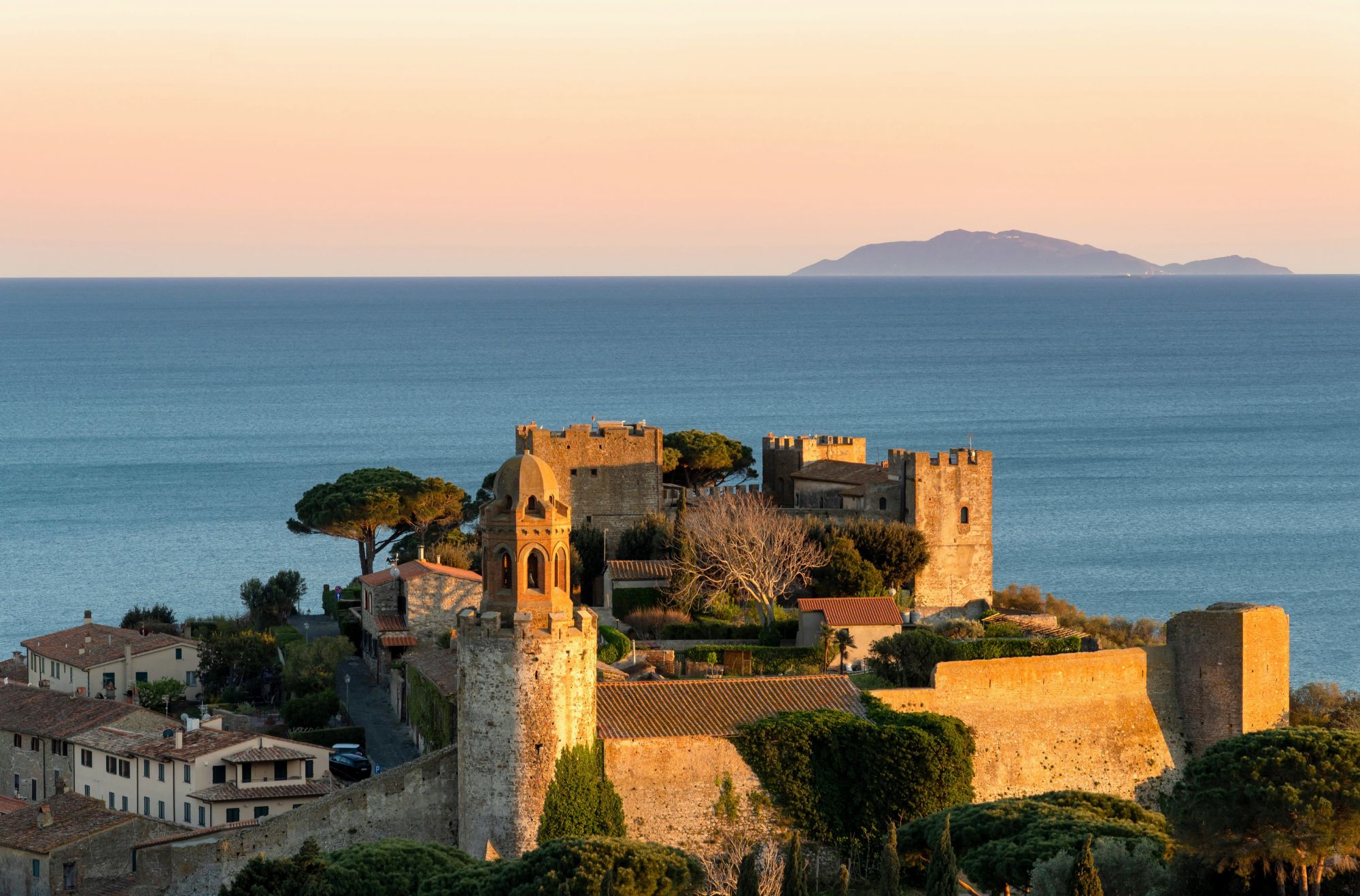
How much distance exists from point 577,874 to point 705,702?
6445 mm

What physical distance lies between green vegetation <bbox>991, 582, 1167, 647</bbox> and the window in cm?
1808

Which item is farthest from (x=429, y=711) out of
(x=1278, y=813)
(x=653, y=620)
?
(x=1278, y=813)

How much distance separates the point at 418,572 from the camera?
46.3 metres

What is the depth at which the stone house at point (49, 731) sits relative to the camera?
132 ft

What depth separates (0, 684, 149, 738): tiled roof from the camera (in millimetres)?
40656

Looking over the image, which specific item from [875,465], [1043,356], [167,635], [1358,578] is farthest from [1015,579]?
[1043,356]

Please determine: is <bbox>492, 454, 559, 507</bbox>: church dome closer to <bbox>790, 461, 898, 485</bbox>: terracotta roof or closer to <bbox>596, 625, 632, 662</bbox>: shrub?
<bbox>596, 625, 632, 662</bbox>: shrub

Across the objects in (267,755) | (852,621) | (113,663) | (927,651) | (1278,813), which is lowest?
(267,755)

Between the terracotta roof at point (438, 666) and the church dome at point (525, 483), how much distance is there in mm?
5763

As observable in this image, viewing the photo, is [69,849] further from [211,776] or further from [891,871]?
[891,871]

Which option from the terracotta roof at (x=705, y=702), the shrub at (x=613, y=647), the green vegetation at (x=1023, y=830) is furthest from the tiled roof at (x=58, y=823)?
the green vegetation at (x=1023, y=830)

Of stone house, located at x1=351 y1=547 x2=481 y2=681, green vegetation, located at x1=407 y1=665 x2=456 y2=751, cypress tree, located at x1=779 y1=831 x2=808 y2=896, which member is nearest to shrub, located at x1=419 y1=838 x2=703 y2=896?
cypress tree, located at x1=779 y1=831 x2=808 y2=896

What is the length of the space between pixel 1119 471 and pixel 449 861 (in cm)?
8303

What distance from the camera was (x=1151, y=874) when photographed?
29500 millimetres
